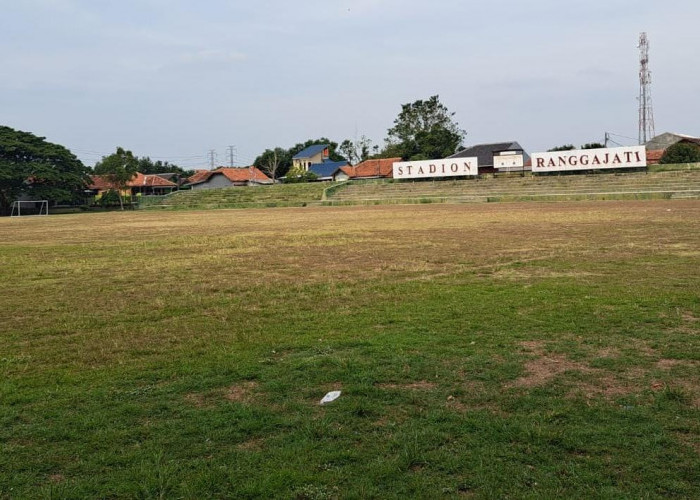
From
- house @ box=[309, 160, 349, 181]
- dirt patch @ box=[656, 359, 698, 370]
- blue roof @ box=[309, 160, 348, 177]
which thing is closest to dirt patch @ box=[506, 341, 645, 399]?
dirt patch @ box=[656, 359, 698, 370]

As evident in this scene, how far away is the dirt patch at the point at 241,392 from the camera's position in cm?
468

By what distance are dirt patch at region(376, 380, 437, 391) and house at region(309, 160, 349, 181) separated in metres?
82.9

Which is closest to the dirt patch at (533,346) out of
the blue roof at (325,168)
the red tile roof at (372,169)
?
the red tile roof at (372,169)

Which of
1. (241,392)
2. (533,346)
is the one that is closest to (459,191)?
(533,346)

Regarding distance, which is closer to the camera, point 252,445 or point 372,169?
point 252,445

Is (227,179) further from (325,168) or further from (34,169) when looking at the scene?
(34,169)

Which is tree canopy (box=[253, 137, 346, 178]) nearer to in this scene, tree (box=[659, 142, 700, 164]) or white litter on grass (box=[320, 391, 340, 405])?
tree (box=[659, 142, 700, 164])

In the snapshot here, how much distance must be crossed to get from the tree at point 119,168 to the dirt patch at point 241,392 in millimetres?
71033

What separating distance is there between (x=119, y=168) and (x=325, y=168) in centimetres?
3269

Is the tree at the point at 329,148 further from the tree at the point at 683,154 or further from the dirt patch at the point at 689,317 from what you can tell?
the dirt patch at the point at 689,317

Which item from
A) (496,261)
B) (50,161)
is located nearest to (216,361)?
(496,261)

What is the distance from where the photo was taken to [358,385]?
191 inches

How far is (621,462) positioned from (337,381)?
7.68 feet

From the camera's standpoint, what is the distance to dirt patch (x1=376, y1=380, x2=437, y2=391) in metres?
4.80
